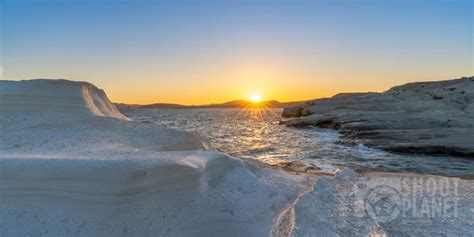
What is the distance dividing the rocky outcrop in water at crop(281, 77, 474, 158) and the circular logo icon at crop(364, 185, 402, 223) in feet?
33.8

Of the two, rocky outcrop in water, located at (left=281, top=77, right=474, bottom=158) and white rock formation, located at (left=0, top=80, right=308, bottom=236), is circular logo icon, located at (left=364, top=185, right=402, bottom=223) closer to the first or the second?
white rock formation, located at (left=0, top=80, right=308, bottom=236)

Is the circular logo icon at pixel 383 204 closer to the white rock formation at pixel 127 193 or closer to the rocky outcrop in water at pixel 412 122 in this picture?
the white rock formation at pixel 127 193

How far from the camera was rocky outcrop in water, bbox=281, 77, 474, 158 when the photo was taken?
57.2ft

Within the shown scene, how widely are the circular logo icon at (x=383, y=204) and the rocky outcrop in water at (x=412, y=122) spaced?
10.3 meters

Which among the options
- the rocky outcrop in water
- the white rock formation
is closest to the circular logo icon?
the white rock formation

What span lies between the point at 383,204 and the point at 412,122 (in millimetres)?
22382

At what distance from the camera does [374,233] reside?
530cm

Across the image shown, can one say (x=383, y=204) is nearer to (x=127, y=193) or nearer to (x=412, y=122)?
(x=127, y=193)

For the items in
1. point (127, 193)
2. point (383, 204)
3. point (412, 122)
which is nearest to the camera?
point (127, 193)

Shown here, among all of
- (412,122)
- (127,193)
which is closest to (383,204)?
(127,193)

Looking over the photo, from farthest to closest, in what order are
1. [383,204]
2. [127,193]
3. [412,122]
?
[412,122]
[383,204]
[127,193]

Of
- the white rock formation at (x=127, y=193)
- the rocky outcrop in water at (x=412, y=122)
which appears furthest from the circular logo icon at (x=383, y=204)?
the rocky outcrop in water at (x=412, y=122)

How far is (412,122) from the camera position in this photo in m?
26.3

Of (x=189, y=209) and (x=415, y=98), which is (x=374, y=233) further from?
(x=415, y=98)
